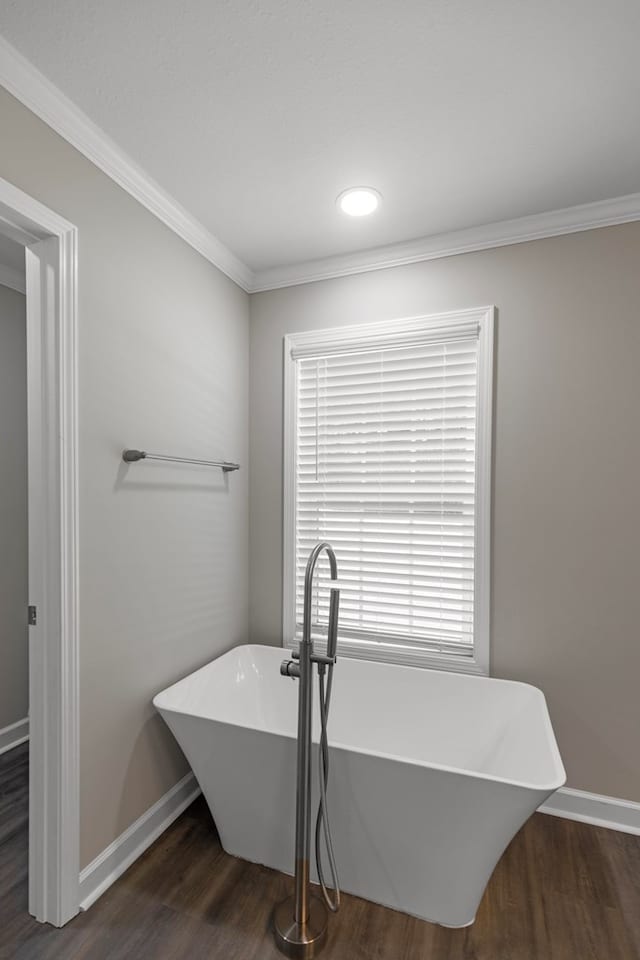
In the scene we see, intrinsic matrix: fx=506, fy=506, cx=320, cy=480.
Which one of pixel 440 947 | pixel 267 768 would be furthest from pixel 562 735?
pixel 267 768

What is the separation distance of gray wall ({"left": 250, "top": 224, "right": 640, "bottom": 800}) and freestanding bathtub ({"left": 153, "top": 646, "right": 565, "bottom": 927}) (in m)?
0.30

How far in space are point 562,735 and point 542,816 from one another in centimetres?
36

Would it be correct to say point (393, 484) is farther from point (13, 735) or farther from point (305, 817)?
point (13, 735)

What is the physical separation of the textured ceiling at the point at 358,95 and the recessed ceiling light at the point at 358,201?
4 centimetres

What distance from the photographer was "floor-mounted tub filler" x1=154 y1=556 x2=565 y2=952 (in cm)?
152

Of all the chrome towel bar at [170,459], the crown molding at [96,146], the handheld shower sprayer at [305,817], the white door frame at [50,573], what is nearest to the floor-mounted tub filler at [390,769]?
the handheld shower sprayer at [305,817]

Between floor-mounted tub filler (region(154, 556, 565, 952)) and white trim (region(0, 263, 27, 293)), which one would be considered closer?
floor-mounted tub filler (region(154, 556, 565, 952))

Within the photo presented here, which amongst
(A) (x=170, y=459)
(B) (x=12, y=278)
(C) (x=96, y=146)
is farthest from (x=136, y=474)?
(B) (x=12, y=278)

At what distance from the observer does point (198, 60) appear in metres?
1.45

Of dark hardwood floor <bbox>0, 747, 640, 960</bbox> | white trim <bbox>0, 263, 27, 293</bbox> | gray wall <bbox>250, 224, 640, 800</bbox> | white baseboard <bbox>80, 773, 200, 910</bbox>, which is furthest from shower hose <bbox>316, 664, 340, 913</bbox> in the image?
white trim <bbox>0, 263, 27, 293</bbox>

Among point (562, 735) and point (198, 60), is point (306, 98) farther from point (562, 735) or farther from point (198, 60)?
point (562, 735)

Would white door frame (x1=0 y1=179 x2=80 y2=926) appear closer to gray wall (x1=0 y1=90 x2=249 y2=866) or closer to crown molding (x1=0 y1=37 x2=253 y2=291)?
gray wall (x1=0 y1=90 x2=249 y2=866)

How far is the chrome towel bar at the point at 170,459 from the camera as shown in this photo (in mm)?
1901

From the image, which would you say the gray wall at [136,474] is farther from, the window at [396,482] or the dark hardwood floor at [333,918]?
the window at [396,482]
